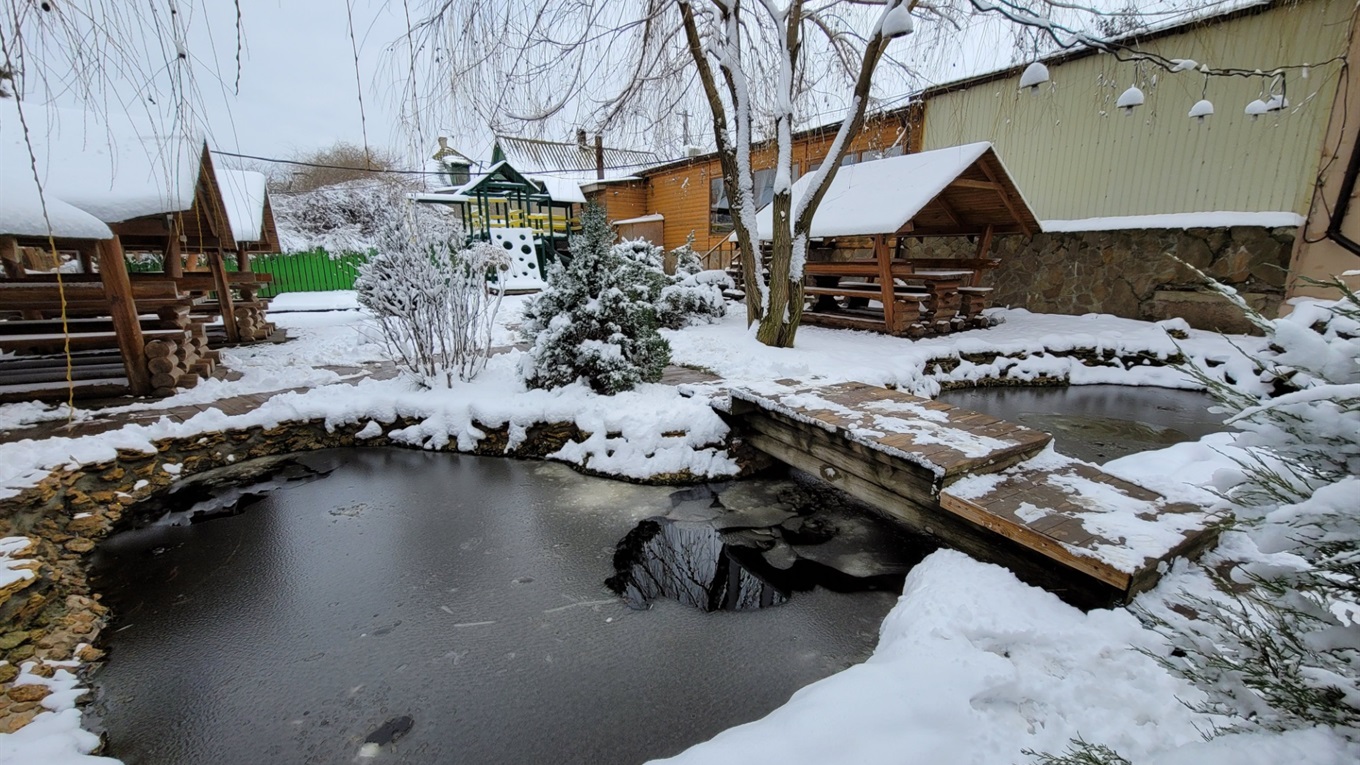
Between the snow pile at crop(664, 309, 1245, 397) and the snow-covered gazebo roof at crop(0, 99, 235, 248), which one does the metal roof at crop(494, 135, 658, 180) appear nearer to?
the snow pile at crop(664, 309, 1245, 397)

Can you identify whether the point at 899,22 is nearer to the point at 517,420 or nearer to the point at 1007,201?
the point at 517,420

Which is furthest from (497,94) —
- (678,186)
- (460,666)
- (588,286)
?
(678,186)

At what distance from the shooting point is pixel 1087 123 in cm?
960

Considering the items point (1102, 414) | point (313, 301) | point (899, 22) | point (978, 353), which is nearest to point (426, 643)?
point (899, 22)

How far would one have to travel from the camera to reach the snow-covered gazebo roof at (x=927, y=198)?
7.30 metres

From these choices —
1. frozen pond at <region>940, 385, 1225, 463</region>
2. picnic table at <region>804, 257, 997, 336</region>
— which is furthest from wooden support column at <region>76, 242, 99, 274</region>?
frozen pond at <region>940, 385, 1225, 463</region>

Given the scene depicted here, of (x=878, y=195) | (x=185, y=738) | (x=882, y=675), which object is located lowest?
(x=185, y=738)

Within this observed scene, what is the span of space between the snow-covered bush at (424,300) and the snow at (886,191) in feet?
13.3

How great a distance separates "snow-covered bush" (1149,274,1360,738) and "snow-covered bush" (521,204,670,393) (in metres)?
4.44

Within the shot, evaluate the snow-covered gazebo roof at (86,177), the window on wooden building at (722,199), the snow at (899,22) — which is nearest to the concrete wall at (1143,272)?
the window on wooden building at (722,199)

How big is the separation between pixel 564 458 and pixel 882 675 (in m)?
3.39

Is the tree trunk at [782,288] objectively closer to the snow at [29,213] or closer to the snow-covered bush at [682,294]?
the snow-covered bush at [682,294]

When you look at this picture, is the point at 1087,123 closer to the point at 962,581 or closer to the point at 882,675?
the point at 962,581

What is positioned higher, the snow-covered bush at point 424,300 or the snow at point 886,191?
the snow at point 886,191
